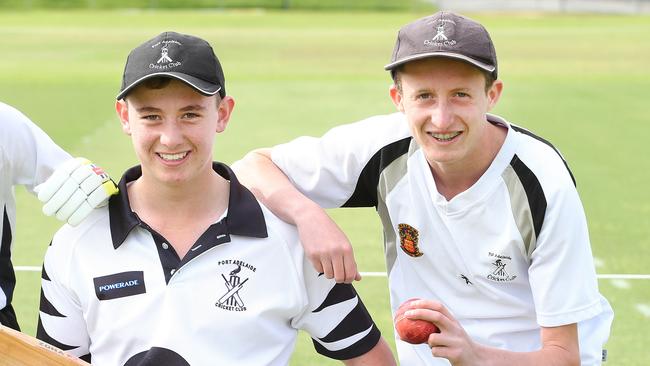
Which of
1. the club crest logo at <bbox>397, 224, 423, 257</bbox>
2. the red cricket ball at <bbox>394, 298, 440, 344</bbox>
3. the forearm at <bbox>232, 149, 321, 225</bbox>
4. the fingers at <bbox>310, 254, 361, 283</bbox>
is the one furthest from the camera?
the club crest logo at <bbox>397, 224, 423, 257</bbox>

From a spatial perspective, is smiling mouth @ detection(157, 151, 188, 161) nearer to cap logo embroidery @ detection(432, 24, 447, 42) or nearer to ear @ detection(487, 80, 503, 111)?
cap logo embroidery @ detection(432, 24, 447, 42)

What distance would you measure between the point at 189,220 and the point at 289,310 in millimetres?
418

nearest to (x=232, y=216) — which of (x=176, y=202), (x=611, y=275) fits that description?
(x=176, y=202)

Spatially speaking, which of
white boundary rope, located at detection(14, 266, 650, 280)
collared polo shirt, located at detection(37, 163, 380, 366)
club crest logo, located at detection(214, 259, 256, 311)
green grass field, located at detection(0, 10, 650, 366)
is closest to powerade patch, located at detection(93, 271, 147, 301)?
collared polo shirt, located at detection(37, 163, 380, 366)

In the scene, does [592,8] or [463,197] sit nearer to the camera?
[463,197]

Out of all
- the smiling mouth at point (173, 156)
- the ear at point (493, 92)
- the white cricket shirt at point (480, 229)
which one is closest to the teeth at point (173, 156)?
the smiling mouth at point (173, 156)

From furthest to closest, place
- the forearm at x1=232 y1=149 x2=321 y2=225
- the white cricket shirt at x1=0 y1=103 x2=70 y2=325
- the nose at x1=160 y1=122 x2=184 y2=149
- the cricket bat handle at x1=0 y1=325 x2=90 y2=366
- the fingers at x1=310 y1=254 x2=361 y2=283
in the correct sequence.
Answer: the white cricket shirt at x1=0 y1=103 x2=70 y2=325 < the forearm at x1=232 y1=149 x2=321 y2=225 < the fingers at x1=310 y1=254 x2=361 y2=283 < the nose at x1=160 y1=122 x2=184 y2=149 < the cricket bat handle at x1=0 y1=325 x2=90 y2=366

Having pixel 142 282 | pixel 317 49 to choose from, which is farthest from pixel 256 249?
pixel 317 49

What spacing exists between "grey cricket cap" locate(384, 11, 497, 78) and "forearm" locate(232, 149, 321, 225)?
1.75ft

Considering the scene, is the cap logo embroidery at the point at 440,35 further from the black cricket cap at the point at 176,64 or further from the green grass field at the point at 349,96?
the green grass field at the point at 349,96

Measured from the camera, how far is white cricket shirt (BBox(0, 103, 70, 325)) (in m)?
4.18

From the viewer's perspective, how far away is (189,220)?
11.8ft

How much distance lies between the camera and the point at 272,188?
3.94m

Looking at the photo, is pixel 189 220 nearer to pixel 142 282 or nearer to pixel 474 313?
pixel 142 282
